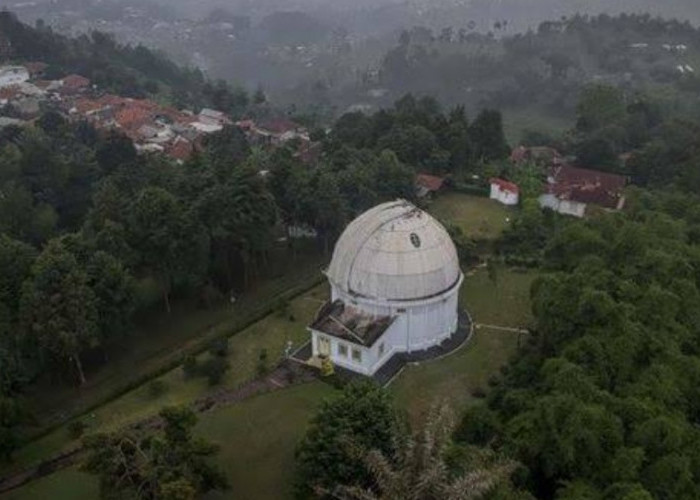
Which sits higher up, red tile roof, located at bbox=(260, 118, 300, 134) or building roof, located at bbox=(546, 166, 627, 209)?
building roof, located at bbox=(546, 166, 627, 209)

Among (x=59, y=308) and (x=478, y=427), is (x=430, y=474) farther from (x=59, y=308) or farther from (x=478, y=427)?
(x=59, y=308)

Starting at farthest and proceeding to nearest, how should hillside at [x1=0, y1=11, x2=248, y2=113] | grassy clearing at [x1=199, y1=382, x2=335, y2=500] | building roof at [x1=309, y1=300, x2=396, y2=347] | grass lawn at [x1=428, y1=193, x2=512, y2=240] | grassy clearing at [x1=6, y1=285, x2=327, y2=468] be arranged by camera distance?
hillside at [x1=0, y1=11, x2=248, y2=113]
grass lawn at [x1=428, y1=193, x2=512, y2=240]
building roof at [x1=309, y1=300, x2=396, y2=347]
grassy clearing at [x1=6, y1=285, x2=327, y2=468]
grassy clearing at [x1=199, y1=382, x2=335, y2=500]

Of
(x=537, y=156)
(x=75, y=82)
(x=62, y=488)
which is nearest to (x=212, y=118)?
(x=75, y=82)

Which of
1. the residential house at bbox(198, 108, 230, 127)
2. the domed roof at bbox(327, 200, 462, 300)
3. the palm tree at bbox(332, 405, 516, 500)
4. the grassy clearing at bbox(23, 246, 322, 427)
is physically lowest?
the grassy clearing at bbox(23, 246, 322, 427)

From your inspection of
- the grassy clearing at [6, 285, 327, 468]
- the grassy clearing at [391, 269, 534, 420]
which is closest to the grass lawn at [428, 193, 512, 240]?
the grassy clearing at [391, 269, 534, 420]

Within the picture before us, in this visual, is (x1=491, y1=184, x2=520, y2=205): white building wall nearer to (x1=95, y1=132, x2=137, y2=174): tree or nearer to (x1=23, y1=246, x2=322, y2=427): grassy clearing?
(x1=23, y1=246, x2=322, y2=427): grassy clearing

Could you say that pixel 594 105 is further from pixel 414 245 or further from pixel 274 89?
pixel 274 89
